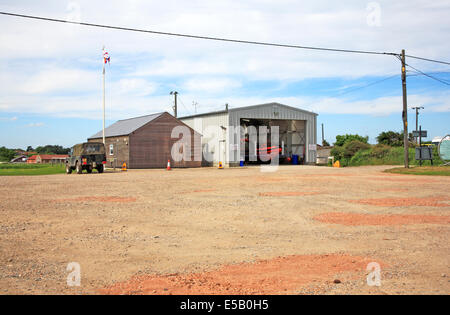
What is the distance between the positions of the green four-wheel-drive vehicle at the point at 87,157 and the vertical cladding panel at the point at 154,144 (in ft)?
26.8

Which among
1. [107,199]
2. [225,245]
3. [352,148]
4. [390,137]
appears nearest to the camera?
[225,245]

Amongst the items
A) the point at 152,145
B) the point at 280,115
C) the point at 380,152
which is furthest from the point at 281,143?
the point at 152,145

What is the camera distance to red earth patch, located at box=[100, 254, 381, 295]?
4660 mm

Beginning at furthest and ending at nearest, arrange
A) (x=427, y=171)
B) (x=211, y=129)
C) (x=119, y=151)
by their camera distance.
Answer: (x=211, y=129)
(x=119, y=151)
(x=427, y=171)

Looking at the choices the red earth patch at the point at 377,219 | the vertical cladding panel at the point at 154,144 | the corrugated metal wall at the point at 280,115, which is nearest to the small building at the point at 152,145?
the vertical cladding panel at the point at 154,144

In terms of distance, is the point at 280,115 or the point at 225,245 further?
the point at 280,115

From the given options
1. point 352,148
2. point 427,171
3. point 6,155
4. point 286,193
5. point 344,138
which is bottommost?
point 286,193

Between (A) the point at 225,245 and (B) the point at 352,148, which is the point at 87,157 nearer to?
(A) the point at 225,245

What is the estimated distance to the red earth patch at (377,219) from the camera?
29.6 feet

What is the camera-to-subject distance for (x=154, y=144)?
40.6 m

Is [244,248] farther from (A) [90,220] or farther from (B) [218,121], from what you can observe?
(B) [218,121]

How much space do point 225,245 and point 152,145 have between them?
34477mm

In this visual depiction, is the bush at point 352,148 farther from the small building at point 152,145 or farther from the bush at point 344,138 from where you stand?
→ the bush at point 344,138

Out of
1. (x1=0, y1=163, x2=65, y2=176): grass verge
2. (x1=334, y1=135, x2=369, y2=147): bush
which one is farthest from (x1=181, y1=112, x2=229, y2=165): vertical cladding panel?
(x1=334, y1=135, x2=369, y2=147): bush
